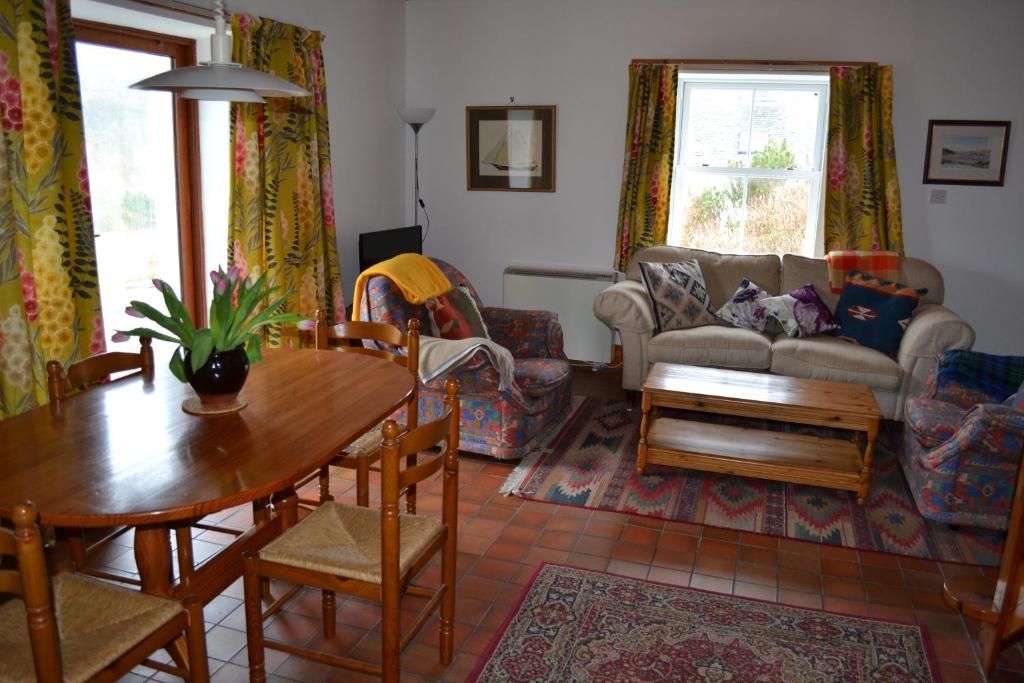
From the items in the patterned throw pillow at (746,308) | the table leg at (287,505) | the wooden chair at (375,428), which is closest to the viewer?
the table leg at (287,505)

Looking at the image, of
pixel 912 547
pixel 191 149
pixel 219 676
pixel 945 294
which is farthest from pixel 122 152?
pixel 945 294

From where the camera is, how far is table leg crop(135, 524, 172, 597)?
2139mm

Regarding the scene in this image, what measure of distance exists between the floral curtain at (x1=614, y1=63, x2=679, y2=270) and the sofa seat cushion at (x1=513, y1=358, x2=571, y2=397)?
4.68 ft

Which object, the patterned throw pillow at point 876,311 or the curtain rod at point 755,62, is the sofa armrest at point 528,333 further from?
the curtain rod at point 755,62

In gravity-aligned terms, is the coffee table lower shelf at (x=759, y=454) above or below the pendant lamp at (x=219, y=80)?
below

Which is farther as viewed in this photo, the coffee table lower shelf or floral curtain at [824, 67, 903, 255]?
floral curtain at [824, 67, 903, 255]

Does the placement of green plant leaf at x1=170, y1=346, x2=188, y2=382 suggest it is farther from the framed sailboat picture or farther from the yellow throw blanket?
the framed sailboat picture

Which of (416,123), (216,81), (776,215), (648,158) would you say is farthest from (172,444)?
(776,215)

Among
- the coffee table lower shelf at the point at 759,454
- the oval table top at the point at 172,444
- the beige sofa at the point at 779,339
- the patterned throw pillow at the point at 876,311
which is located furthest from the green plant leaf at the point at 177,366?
the patterned throw pillow at the point at 876,311

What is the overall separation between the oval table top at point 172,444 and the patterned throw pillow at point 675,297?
2382 mm

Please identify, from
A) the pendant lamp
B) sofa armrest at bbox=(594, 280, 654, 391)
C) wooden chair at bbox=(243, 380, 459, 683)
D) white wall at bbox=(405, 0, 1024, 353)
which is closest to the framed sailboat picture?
white wall at bbox=(405, 0, 1024, 353)

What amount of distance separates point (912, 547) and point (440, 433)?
2.10 m

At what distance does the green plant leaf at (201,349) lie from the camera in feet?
7.24

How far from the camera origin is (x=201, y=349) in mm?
2207
